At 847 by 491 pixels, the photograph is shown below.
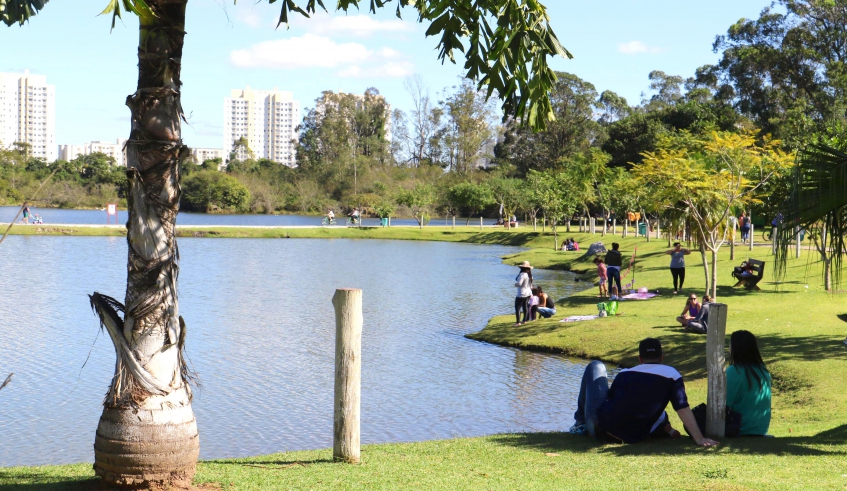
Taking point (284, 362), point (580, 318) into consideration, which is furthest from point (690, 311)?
point (284, 362)

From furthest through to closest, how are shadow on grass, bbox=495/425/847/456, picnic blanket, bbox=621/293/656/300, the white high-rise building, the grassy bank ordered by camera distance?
the white high-rise building, picnic blanket, bbox=621/293/656/300, shadow on grass, bbox=495/425/847/456, the grassy bank

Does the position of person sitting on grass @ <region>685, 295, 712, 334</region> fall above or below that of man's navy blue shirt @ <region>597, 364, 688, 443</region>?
below

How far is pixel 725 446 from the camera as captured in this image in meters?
7.62

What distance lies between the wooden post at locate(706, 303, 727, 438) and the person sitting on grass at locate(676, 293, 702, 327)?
33.8 feet

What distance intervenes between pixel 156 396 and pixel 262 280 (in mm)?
28801

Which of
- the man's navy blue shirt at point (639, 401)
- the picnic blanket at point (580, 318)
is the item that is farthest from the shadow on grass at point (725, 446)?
the picnic blanket at point (580, 318)

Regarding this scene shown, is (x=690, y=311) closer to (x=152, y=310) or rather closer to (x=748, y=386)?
(x=748, y=386)

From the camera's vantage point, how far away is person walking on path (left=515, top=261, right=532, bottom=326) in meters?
20.3

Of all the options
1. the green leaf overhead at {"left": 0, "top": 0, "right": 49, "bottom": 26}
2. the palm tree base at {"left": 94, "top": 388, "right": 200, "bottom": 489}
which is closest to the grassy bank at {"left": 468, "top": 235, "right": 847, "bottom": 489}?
the palm tree base at {"left": 94, "top": 388, "right": 200, "bottom": 489}

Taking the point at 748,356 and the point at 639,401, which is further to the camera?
the point at 748,356

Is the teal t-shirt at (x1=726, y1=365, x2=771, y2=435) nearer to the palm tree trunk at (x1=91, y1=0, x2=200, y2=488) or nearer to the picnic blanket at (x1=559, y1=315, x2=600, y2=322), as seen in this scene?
the palm tree trunk at (x1=91, y1=0, x2=200, y2=488)

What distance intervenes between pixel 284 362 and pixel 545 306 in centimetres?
733

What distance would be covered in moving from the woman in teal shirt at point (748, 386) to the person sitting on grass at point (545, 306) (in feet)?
42.8

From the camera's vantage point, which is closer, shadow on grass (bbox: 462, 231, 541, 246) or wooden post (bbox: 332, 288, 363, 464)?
wooden post (bbox: 332, 288, 363, 464)
